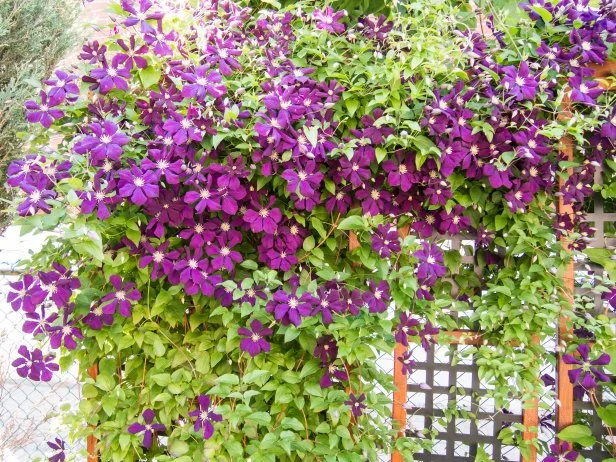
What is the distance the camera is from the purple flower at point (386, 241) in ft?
5.20

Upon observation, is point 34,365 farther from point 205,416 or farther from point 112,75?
point 112,75

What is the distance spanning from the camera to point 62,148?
1.67 meters

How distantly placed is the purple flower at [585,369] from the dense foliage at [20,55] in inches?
84.6

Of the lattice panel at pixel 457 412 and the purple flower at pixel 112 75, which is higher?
the purple flower at pixel 112 75

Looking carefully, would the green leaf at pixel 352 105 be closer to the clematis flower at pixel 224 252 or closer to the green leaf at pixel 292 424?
the clematis flower at pixel 224 252

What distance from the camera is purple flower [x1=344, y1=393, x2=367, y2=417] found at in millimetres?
1601

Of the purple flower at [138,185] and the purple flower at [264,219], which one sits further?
the purple flower at [264,219]

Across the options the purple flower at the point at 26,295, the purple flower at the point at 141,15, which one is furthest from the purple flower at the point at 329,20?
the purple flower at the point at 26,295

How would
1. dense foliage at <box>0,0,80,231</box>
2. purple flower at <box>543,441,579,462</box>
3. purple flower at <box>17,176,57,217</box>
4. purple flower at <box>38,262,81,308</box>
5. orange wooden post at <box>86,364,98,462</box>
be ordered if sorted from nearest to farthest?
purple flower at <box>17,176,57,217</box>
purple flower at <box>38,262,81,308</box>
purple flower at <box>543,441,579,462</box>
orange wooden post at <box>86,364,98,462</box>
dense foliage at <box>0,0,80,231</box>

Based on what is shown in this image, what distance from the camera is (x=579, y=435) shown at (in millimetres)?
1667

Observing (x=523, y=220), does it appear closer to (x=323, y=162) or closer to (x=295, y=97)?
(x=323, y=162)

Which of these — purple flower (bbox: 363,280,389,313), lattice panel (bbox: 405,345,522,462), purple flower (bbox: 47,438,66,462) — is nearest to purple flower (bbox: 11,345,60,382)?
purple flower (bbox: 47,438,66,462)

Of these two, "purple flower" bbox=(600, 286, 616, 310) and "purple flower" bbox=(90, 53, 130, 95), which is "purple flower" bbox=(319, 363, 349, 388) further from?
"purple flower" bbox=(90, 53, 130, 95)

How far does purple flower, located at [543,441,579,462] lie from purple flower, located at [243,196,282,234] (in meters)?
1.08
